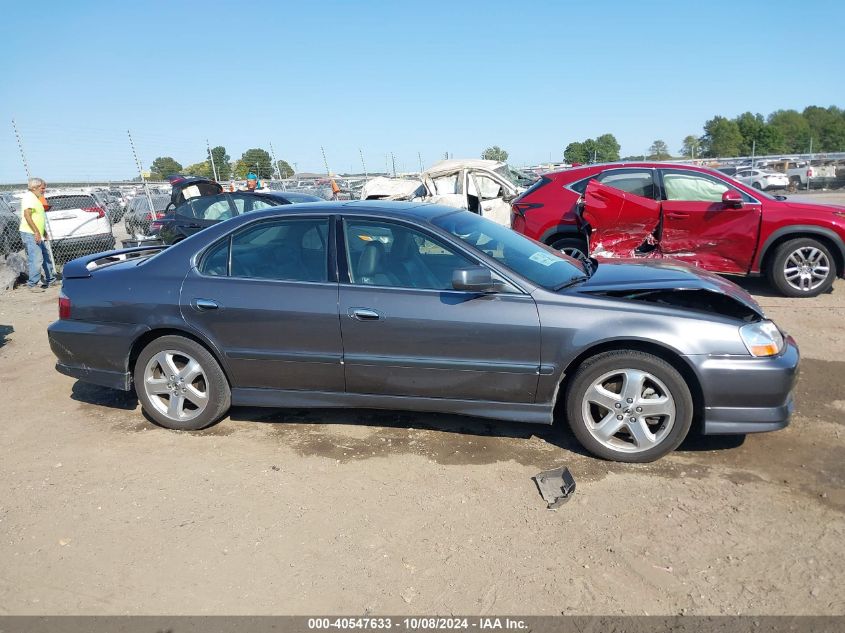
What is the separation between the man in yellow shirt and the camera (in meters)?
9.56

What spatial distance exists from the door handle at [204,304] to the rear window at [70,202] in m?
10.0

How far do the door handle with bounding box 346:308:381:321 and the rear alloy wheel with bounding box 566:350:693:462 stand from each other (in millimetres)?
1281

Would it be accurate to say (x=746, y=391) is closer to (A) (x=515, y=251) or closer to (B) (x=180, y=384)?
(A) (x=515, y=251)

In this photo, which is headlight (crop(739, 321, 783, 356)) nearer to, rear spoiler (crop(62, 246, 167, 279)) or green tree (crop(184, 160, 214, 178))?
rear spoiler (crop(62, 246, 167, 279))

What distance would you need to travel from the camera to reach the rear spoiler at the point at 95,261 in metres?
4.58

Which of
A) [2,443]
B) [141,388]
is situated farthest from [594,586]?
[2,443]

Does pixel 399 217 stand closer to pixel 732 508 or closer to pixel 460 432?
pixel 460 432

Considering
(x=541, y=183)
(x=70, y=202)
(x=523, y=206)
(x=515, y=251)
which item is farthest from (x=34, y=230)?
(x=515, y=251)

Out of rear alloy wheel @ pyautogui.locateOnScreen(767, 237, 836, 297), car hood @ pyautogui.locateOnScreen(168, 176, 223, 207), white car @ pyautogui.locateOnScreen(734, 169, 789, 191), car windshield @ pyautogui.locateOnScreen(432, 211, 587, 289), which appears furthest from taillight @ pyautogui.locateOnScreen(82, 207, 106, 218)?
white car @ pyautogui.locateOnScreen(734, 169, 789, 191)

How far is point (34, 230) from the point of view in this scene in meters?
9.58

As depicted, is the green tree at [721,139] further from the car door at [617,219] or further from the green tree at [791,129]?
the car door at [617,219]

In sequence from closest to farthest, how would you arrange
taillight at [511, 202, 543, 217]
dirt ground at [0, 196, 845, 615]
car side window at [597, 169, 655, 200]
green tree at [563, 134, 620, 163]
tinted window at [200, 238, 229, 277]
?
dirt ground at [0, 196, 845, 615]
tinted window at [200, 238, 229, 277]
car side window at [597, 169, 655, 200]
taillight at [511, 202, 543, 217]
green tree at [563, 134, 620, 163]

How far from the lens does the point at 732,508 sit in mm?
3172

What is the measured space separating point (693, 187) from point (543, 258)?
4.29 metres
